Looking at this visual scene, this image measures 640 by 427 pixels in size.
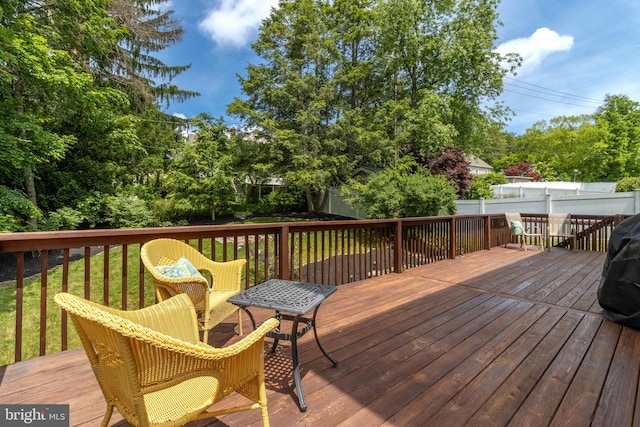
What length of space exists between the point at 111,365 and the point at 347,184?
41.9 ft

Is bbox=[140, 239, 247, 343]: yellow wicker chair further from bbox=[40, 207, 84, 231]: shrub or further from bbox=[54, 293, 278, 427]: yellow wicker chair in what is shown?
bbox=[40, 207, 84, 231]: shrub

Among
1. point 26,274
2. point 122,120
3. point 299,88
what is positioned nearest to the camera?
point 26,274

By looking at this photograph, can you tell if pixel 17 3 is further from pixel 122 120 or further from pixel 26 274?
pixel 26 274

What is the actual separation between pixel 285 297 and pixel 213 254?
1.33 m

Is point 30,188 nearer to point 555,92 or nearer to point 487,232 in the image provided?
point 487,232

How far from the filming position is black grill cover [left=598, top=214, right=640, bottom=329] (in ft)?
8.46

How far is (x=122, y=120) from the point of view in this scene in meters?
10.9

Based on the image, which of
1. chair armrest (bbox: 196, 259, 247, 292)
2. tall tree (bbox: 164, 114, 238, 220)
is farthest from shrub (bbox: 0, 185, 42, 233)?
chair armrest (bbox: 196, 259, 247, 292)

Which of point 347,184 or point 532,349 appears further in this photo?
point 347,184

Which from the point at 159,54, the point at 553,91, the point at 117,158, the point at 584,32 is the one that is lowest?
the point at 117,158

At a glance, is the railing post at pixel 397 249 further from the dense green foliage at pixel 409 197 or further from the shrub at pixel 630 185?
the shrub at pixel 630 185

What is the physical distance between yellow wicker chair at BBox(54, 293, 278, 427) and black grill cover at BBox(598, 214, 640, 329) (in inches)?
128

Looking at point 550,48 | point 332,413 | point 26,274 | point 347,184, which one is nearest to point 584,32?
point 550,48

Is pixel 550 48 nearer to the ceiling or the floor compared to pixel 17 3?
nearer to the ceiling
